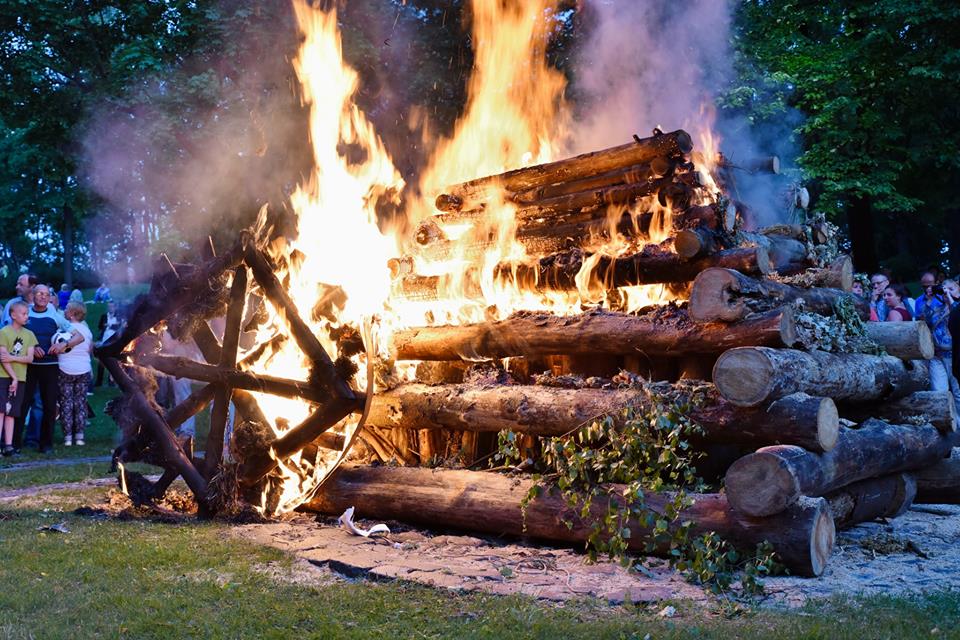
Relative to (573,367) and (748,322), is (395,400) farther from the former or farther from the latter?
(748,322)

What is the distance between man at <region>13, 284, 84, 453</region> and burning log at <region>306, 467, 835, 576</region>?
7342 mm

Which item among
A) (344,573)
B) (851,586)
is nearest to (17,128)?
(344,573)

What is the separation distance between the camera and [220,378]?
757cm

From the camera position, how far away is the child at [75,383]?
1388cm

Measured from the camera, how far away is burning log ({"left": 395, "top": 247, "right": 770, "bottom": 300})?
7.14 m

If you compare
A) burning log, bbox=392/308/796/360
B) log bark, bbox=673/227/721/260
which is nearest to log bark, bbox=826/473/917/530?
burning log, bbox=392/308/796/360

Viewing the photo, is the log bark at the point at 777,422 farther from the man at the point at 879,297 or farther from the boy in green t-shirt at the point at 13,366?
the boy in green t-shirt at the point at 13,366

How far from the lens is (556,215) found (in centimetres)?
930

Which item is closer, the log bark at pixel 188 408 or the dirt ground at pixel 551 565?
the dirt ground at pixel 551 565

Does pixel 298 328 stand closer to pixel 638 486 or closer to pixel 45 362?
pixel 638 486

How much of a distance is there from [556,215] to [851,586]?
4.77 metres

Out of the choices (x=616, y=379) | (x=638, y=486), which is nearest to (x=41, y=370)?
(x=616, y=379)

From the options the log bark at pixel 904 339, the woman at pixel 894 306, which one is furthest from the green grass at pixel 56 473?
the woman at pixel 894 306

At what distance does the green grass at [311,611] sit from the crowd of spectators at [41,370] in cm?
809
